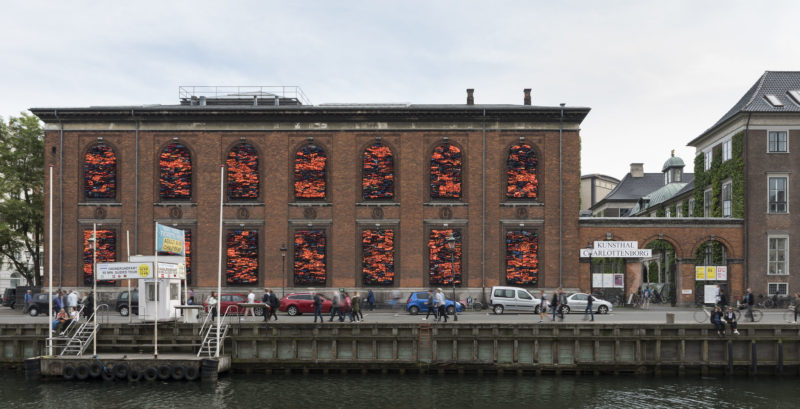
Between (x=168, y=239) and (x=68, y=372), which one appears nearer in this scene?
(x=68, y=372)

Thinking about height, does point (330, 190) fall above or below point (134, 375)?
above

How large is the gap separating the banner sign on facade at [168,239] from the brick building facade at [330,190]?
14.6 metres

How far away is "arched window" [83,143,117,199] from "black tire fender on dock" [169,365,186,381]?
24.4 m

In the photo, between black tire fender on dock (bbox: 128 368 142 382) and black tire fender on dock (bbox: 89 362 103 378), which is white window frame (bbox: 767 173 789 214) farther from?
black tire fender on dock (bbox: 89 362 103 378)

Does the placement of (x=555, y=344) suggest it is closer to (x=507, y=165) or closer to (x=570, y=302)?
(x=570, y=302)

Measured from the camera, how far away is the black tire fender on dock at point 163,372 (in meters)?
28.5

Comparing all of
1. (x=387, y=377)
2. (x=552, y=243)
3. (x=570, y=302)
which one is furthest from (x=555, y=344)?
(x=552, y=243)

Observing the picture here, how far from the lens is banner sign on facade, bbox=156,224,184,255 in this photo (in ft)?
103

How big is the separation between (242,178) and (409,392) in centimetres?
2626

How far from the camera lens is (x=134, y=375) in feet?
94.2

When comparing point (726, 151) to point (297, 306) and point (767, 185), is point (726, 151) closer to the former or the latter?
point (767, 185)

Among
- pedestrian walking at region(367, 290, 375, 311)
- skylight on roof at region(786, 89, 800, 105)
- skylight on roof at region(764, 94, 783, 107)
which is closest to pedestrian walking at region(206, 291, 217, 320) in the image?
pedestrian walking at region(367, 290, 375, 311)

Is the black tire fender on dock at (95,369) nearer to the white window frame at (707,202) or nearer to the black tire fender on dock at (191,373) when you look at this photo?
the black tire fender on dock at (191,373)

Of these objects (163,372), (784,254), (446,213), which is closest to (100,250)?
(163,372)
